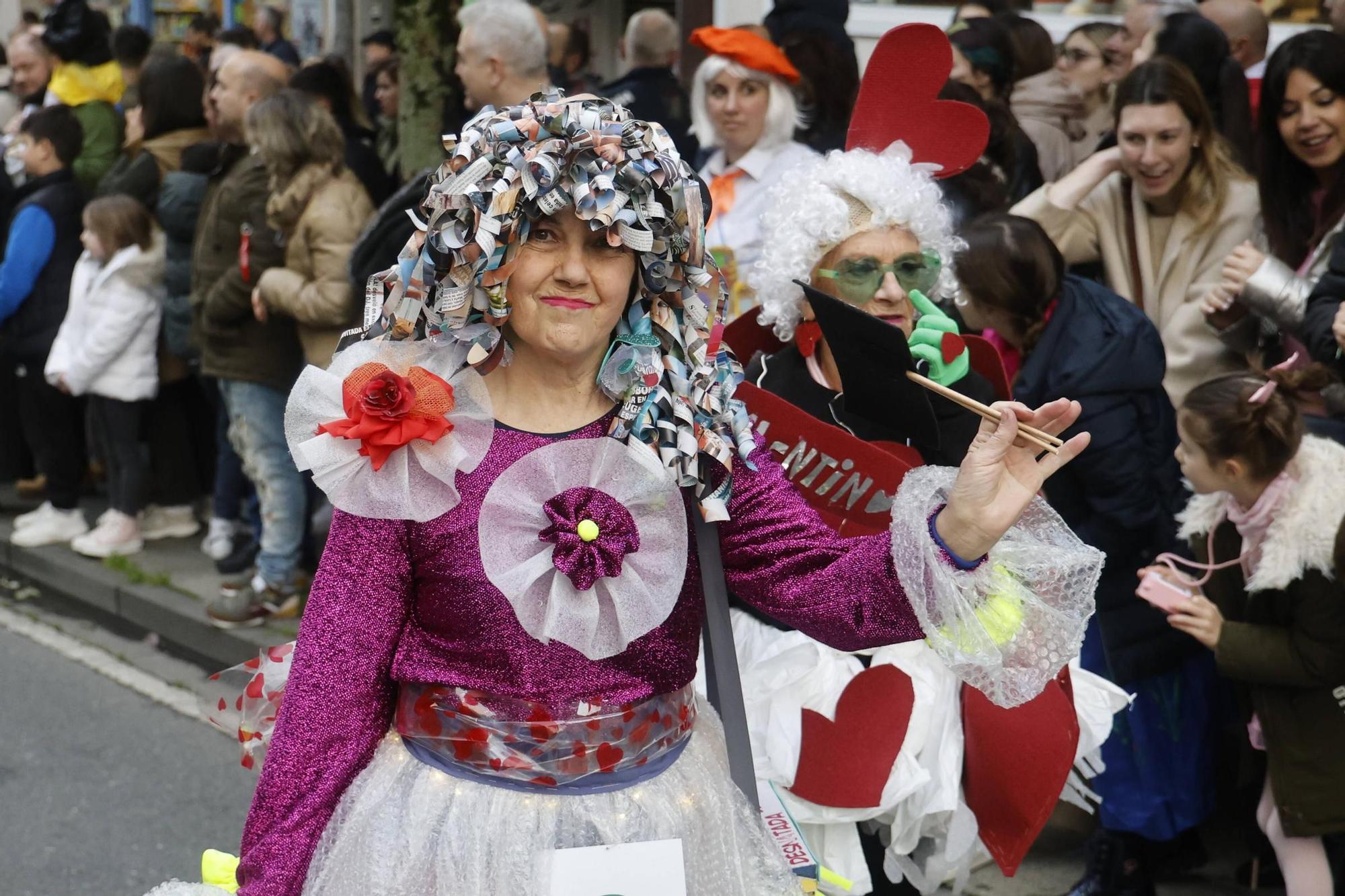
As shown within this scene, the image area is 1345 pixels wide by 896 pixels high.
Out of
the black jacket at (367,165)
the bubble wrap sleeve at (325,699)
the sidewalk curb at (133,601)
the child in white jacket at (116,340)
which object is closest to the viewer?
the bubble wrap sleeve at (325,699)

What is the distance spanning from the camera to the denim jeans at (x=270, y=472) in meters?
6.29

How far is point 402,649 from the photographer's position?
2301mm

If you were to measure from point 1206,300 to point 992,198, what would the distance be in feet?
2.92

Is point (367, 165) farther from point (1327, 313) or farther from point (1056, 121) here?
point (1327, 313)

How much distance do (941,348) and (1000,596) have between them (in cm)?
116

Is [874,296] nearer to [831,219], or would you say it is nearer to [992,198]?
[831,219]

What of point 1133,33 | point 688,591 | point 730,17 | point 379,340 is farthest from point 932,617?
point 730,17

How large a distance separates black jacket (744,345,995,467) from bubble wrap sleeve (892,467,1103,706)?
86 centimetres

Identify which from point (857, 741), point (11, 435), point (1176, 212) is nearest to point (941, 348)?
point (857, 741)

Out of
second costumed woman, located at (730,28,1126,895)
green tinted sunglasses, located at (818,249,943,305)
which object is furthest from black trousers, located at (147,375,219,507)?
green tinted sunglasses, located at (818,249,943,305)

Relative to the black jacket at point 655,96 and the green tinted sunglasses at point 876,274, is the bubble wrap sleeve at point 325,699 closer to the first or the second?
the green tinted sunglasses at point 876,274

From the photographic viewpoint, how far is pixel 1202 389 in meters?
3.72

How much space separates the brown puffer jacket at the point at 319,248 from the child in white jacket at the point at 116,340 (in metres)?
1.36

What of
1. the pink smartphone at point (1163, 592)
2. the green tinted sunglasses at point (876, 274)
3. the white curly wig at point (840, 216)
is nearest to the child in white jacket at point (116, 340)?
the white curly wig at point (840, 216)
